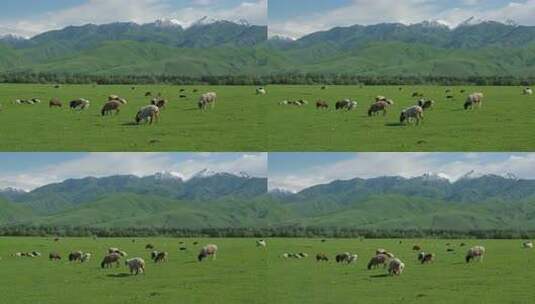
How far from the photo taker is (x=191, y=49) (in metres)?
19.7

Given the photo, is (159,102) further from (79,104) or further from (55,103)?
(55,103)

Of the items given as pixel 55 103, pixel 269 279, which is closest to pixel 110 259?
pixel 55 103

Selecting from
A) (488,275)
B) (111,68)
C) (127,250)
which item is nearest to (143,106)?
(127,250)

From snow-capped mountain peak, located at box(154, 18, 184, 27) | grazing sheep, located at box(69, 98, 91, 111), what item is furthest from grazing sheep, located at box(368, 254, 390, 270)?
grazing sheep, located at box(69, 98, 91, 111)

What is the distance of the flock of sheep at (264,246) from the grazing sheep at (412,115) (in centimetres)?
304

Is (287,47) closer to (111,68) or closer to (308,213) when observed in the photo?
(308,213)

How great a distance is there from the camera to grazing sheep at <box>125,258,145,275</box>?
17594mm

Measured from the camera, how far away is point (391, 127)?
16.5 meters

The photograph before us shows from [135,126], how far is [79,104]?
6.71 feet

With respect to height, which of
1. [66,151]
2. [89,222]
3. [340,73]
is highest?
[340,73]

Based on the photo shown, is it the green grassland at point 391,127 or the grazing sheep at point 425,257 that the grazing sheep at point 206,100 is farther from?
the grazing sheep at point 425,257

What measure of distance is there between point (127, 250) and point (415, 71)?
1156 cm

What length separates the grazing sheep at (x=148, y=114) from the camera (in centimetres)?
1642

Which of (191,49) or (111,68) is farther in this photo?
(111,68)
